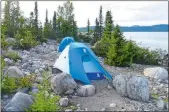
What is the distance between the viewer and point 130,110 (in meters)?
6.96

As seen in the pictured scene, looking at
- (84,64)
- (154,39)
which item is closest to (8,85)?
(84,64)

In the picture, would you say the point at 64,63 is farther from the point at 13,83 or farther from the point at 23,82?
the point at 13,83

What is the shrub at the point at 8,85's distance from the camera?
7648mm

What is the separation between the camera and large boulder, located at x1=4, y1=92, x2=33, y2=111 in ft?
21.3

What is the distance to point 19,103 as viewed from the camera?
259 inches

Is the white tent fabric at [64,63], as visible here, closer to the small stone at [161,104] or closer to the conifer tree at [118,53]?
the small stone at [161,104]

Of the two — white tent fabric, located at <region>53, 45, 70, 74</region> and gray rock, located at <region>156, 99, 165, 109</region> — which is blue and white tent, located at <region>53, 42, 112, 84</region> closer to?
white tent fabric, located at <region>53, 45, 70, 74</region>

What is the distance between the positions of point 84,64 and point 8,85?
2920 millimetres

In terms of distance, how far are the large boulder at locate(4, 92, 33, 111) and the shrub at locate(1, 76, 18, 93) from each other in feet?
3.27

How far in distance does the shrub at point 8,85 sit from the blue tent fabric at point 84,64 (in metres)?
2.16

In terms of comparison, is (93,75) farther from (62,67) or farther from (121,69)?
(121,69)

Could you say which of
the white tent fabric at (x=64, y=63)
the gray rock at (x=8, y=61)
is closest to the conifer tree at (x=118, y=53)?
the white tent fabric at (x=64, y=63)

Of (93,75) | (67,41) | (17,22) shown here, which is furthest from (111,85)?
(17,22)

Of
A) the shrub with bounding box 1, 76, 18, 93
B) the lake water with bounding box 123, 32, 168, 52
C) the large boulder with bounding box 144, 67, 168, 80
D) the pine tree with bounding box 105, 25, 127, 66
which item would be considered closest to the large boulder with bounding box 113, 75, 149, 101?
the large boulder with bounding box 144, 67, 168, 80
